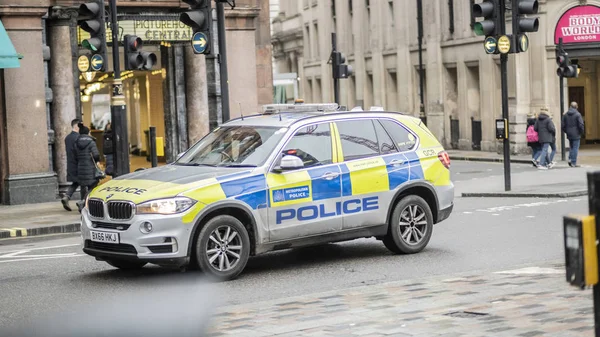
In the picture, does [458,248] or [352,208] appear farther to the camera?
[458,248]

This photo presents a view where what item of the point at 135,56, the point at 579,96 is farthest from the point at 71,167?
the point at 579,96

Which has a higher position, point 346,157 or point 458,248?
point 346,157

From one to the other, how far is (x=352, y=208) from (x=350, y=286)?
1.68 meters

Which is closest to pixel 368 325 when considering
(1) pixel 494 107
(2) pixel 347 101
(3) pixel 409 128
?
(3) pixel 409 128

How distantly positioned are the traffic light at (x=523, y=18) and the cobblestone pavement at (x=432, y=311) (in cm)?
1042

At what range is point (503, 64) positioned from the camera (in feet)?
70.7

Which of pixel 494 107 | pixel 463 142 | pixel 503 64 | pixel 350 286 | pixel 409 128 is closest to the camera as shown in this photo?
pixel 350 286

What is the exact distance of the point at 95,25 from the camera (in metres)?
20.8

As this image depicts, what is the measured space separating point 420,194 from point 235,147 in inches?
91.5

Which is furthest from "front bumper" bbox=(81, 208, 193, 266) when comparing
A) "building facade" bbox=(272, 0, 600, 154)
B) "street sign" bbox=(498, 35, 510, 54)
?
"building facade" bbox=(272, 0, 600, 154)

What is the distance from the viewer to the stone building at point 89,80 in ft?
78.2

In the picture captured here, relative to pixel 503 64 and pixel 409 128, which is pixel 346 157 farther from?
pixel 503 64

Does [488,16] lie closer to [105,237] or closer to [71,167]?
[71,167]

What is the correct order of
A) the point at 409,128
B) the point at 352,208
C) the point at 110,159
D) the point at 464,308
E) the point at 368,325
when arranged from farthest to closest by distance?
the point at 110,159, the point at 409,128, the point at 352,208, the point at 464,308, the point at 368,325
